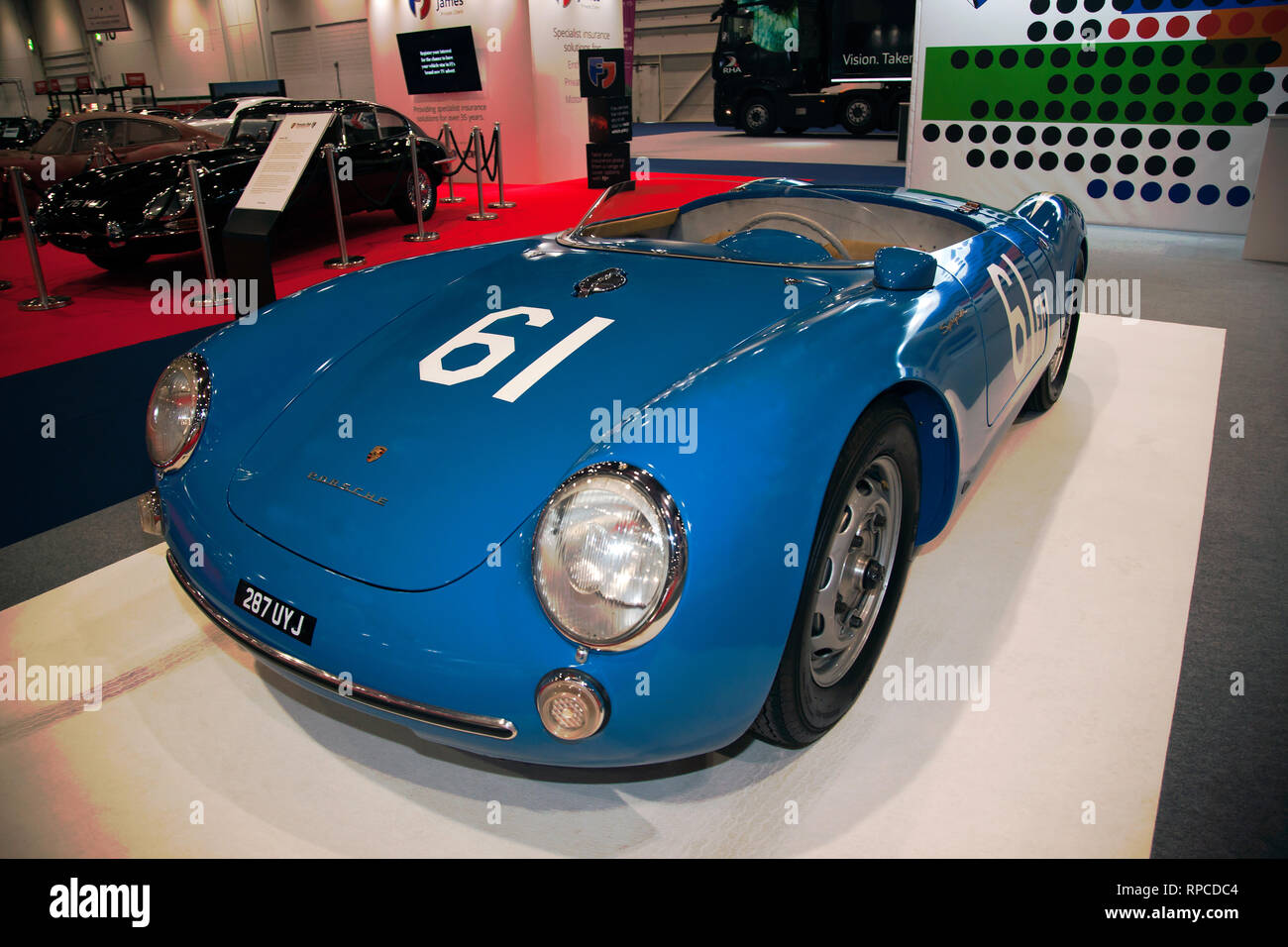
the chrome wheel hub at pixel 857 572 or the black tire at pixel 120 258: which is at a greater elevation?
the black tire at pixel 120 258

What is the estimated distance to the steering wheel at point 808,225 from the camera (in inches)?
94.3

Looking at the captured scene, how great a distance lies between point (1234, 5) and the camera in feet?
21.0

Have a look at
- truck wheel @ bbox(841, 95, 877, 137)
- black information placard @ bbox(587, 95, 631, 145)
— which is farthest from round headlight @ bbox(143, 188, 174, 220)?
truck wheel @ bbox(841, 95, 877, 137)

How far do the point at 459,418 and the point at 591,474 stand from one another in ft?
1.52

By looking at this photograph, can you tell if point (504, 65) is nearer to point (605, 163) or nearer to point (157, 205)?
point (605, 163)

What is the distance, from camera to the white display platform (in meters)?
1.47

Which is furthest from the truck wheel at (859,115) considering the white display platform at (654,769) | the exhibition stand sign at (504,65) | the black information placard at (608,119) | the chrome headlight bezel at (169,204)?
the white display platform at (654,769)

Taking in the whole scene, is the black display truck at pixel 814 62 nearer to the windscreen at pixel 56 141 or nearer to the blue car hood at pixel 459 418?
the windscreen at pixel 56 141

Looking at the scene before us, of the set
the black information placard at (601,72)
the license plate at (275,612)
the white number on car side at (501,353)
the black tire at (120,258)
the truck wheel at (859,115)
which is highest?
the black information placard at (601,72)

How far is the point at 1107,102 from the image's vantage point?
700 centimetres

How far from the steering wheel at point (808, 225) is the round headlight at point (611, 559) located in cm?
135

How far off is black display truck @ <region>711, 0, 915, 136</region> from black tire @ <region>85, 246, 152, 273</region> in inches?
466
